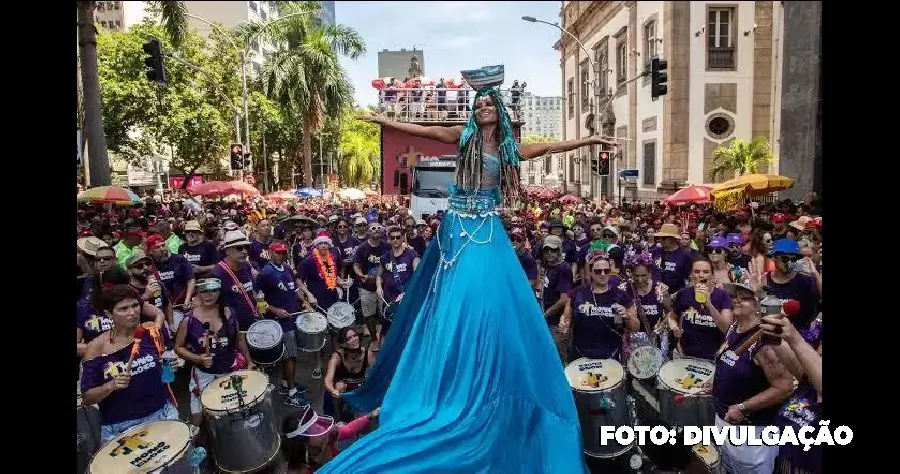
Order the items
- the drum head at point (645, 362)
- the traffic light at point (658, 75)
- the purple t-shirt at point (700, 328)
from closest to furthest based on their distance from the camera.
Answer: the drum head at point (645, 362)
the purple t-shirt at point (700, 328)
the traffic light at point (658, 75)

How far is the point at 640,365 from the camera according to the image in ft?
18.5

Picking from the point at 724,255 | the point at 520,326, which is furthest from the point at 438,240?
the point at 724,255

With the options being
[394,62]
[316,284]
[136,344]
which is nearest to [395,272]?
[316,284]

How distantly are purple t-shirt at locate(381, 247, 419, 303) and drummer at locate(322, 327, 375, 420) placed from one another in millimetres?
2168

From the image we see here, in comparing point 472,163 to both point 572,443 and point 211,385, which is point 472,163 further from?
point 211,385

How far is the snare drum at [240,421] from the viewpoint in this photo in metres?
4.80

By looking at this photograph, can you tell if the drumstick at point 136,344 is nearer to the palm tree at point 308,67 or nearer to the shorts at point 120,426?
the shorts at point 120,426

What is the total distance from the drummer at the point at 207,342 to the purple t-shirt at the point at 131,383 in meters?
0.86

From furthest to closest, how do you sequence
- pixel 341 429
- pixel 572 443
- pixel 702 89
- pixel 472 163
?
pixel 702 89 < pixel 341 429 < pixel 472 163 < pixel 572 443

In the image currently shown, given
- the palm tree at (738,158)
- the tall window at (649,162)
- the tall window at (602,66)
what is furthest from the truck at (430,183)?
the palm tree at (738,158)

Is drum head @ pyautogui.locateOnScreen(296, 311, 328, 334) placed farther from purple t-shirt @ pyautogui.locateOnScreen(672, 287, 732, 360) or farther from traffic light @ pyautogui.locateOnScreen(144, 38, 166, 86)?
traffic light @ pyautogui.locateOnScreen(144, 38, 166, 86)
